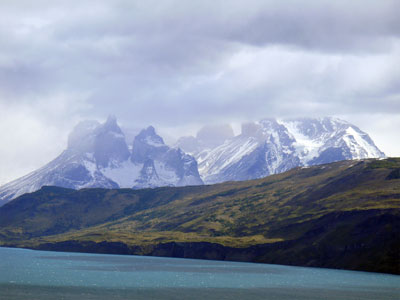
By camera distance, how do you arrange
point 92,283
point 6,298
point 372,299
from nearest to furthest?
point 6,298 → point 372,299 → point 92,283

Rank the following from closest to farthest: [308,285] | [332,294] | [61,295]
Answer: [61,295]
[332,294]
[308,285]

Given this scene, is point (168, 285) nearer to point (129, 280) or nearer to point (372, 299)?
point (129, 280)

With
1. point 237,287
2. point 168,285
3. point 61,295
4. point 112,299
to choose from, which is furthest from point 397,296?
point 61,295

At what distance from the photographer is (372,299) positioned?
159 m

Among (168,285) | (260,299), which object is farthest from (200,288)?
(260,299)

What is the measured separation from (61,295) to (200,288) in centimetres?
4366

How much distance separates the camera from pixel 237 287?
184 meters

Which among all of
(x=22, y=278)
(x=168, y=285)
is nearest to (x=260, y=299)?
(x=168, y=285)

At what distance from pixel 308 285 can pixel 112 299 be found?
75.2 meters

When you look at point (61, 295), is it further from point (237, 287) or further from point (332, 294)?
point (332, 294)

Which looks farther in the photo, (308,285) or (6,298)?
(308,285)

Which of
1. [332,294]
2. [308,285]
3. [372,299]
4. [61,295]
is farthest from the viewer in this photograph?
[308,285]

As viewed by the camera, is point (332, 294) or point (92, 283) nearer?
point (332, 294)

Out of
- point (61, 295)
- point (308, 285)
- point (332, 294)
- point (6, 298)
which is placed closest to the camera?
point (6, 298)
